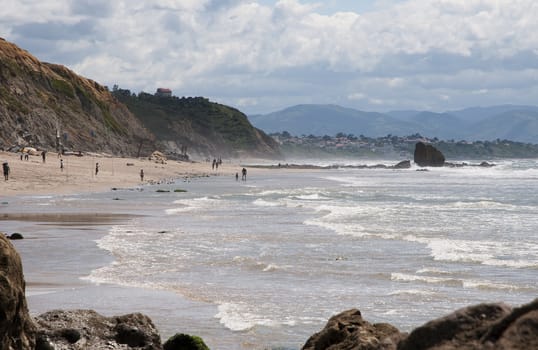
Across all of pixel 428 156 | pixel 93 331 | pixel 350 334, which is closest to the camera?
pixel 350 334

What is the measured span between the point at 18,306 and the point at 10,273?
0.29 meters

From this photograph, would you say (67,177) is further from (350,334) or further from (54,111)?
(350,334)

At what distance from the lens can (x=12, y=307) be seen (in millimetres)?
6805

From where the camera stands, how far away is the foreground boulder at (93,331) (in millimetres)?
8375

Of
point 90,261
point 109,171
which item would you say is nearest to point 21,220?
point 90,261

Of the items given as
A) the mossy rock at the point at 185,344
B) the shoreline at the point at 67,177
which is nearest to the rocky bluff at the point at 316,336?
the mossy rock at the point at 185,344

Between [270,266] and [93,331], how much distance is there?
1122 centimetres

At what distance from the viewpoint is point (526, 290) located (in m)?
16.7

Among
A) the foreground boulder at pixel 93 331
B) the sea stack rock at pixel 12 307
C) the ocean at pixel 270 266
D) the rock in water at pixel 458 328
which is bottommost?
the ocean at pixel 270 266

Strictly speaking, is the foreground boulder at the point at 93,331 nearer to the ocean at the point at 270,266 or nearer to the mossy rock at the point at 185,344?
the mossy rock at the point at 185,344

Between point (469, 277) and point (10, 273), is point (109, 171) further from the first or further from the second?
point (10, 273)

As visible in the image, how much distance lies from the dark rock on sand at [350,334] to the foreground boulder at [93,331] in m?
1.75

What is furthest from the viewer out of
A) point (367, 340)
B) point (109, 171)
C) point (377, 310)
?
point (109, 171)

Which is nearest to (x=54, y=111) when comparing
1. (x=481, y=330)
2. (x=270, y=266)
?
(x=270, y=266)
